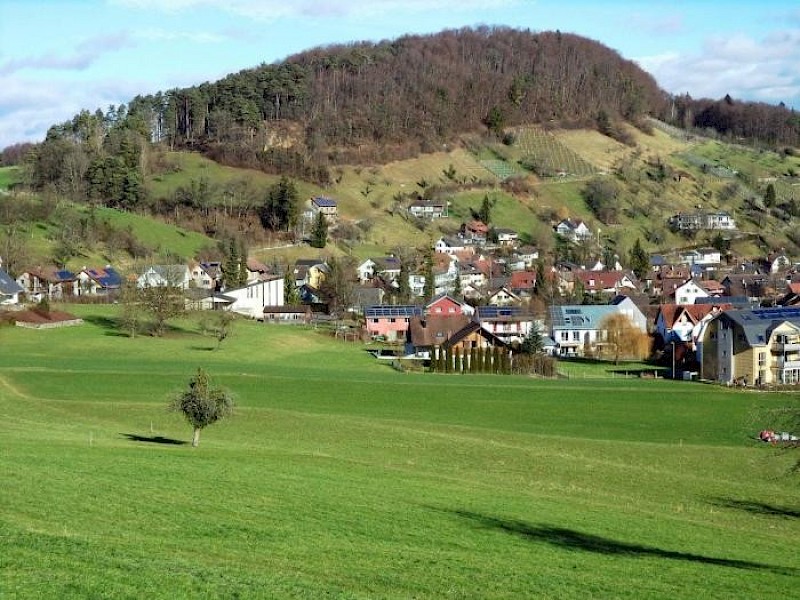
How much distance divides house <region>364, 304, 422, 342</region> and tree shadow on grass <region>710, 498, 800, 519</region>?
54.1 m

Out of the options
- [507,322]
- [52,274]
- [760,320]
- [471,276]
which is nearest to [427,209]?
[471,276]

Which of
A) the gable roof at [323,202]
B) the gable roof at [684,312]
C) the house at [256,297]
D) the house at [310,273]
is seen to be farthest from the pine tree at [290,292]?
the gable roof at [684,312]

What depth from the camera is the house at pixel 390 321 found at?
271ft

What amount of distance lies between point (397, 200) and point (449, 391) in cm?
8894

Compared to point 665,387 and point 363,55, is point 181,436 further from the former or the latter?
point 363,55

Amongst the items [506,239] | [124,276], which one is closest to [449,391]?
[124,276]

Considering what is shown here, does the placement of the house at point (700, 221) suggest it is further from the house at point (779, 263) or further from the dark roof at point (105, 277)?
the dark roof at point (105, 277)

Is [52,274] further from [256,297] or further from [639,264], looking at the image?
[639,264]

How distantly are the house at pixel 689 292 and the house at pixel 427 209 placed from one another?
137ft

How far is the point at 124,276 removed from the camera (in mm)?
93500

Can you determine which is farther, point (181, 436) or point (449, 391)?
point (449, 391)

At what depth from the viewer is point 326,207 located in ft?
424

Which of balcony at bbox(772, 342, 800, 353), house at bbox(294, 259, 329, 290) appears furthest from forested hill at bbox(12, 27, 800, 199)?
balcony at bbox(772, 342, 800, 353)

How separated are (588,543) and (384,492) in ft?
17.6
